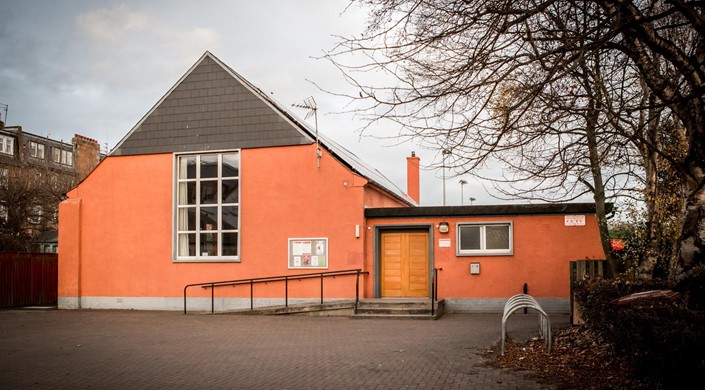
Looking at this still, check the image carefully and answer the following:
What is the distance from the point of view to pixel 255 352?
37.3ft

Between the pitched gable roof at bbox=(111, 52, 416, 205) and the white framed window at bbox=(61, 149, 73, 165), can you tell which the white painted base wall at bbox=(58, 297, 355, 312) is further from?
the white framed window at bbox=(61, 149, 73, 165)

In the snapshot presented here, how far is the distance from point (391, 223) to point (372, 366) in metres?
9.32

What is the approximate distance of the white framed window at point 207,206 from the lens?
19984 mm

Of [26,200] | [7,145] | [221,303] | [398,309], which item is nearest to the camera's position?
[398,309]

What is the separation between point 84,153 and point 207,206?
25316 mm

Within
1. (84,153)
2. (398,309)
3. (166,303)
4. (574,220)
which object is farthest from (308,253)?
(84,153)

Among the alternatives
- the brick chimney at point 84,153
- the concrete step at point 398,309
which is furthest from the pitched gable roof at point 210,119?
the brick chimney at point 84,153

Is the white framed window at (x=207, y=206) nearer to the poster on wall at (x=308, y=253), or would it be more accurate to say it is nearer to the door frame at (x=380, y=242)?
the poster on wall at (x=308, y=253)

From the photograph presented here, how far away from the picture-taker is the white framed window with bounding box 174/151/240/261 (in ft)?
65.6

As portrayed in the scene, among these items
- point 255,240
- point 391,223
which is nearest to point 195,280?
point 255,240

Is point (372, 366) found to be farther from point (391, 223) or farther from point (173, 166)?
point (173, 166)

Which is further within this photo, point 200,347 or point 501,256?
point 501,256

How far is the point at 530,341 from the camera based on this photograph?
11922 millimetres

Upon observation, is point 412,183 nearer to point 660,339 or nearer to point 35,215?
point 35,215
